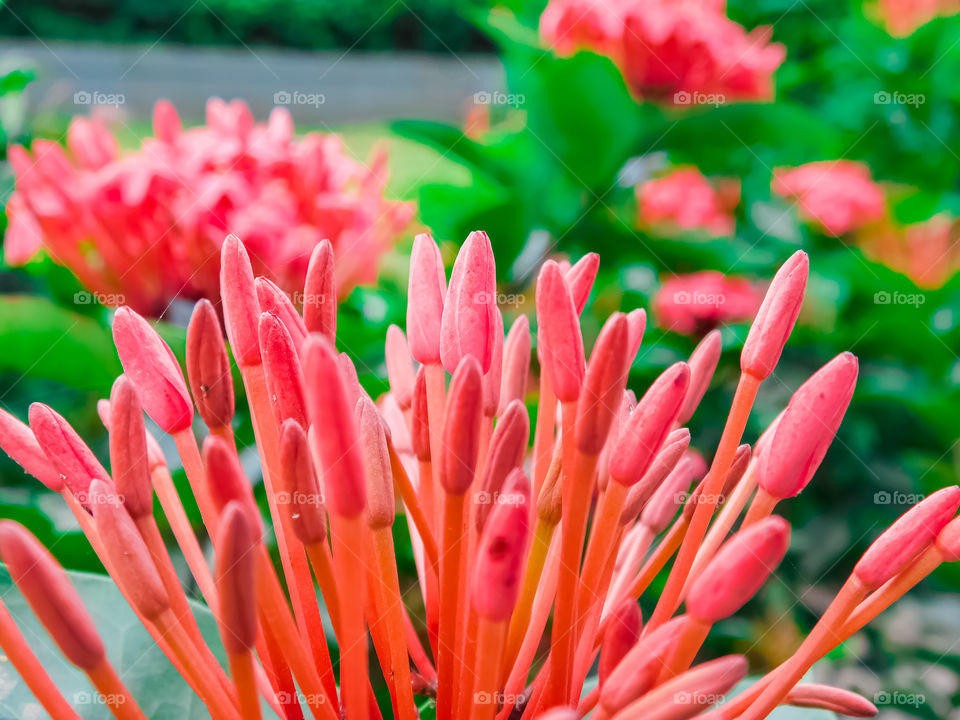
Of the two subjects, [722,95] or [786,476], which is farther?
[722,95]

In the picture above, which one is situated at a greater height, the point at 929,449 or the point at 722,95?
the point at 722,95

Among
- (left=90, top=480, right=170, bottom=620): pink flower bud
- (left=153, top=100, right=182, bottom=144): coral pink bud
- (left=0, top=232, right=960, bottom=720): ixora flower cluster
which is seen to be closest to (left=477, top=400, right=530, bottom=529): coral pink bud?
(left=0, top=232, right=960, bottom=720): ixora flower cluster

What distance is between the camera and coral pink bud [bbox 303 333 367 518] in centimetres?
19

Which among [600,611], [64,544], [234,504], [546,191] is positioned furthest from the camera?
[546,191]

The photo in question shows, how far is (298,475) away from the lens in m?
0.24

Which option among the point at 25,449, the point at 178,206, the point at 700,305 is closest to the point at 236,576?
the point at 25,449

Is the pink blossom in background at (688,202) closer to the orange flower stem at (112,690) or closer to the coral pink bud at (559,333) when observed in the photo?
the coral pink bud at (559,333)

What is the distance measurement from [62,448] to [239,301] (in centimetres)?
8

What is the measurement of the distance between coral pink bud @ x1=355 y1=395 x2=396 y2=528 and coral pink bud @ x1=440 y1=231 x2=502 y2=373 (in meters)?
0.04

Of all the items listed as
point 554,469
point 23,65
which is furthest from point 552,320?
point 23,65

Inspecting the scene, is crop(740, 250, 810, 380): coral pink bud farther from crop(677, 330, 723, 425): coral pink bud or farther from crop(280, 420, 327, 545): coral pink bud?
crop(280, 420, 327, 545): coral pink bud

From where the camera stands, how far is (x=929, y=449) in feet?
3.00

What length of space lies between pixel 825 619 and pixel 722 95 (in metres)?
0.80

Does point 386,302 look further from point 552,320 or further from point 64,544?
point 552,320
